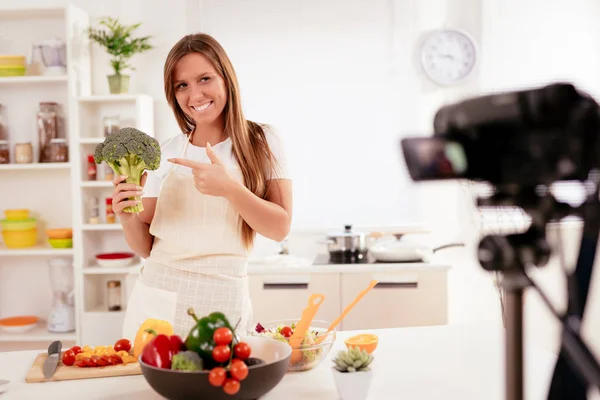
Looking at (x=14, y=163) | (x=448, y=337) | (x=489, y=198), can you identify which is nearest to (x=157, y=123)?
(x=14, y=163)

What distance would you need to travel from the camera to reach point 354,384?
1207 mm

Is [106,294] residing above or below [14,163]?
below

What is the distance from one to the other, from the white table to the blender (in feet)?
6.84

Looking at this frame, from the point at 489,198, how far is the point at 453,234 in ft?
10.6

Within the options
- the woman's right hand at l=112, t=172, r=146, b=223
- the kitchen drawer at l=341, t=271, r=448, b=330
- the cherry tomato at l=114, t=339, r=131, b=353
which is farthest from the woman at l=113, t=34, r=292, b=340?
the kitchen drawer at l=341, t=271, r=448, b=330

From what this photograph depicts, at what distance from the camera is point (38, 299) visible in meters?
3.84

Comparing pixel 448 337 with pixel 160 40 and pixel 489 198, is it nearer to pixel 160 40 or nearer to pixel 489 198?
pixel 489 198

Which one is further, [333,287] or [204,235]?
[333,287]

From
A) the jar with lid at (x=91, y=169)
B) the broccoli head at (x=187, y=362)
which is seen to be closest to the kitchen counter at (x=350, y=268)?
the jar with lid at (x=91, y=169)

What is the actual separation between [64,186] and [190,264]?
7.31ft

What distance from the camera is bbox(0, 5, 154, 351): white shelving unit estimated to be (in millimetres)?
3527

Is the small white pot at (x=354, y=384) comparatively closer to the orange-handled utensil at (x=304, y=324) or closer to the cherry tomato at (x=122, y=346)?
the orange-handled utensil at (x=304, y=324)

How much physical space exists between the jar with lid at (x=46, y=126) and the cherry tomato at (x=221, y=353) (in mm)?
2869

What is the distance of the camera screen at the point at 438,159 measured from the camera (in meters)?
0.64
